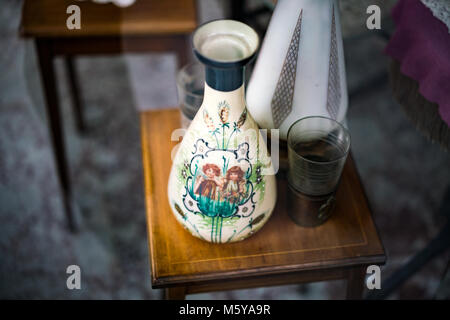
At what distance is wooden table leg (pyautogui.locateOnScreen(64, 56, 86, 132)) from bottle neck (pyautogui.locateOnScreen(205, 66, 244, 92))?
2.41 ft

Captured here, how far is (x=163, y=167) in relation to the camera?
729 millimetres

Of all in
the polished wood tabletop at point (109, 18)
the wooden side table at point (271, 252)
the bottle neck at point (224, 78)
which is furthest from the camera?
the polished wood tabletop at point (109, 18)

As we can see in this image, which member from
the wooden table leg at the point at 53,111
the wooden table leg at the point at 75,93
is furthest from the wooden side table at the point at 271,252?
the wooden table leg at the point at 75,93

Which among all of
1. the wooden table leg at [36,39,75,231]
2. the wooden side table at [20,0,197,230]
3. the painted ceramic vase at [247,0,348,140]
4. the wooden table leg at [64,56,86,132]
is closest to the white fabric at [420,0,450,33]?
the painted ceramic vase at [247,0,348,140]

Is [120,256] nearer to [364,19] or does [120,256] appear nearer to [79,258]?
[79,258]

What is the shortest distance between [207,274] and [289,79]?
0.83 ft

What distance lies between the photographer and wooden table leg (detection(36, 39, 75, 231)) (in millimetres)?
890

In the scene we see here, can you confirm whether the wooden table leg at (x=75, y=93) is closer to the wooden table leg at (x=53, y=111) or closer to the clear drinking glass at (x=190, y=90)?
the wooden table leg at (x=53, y=111)

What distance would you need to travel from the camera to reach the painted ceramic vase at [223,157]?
0.50 metres

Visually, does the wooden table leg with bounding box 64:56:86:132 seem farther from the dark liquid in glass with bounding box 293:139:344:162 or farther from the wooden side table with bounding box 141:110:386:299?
the dark liquid in glass with bounding box 293:139:344:162

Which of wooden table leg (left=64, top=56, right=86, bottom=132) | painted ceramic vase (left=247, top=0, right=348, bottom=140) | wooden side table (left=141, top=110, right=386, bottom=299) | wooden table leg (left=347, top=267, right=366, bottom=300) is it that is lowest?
wooden table leg (left=64, top=56, right=86, bottom=132)

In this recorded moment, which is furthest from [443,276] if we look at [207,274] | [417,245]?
[207,274]

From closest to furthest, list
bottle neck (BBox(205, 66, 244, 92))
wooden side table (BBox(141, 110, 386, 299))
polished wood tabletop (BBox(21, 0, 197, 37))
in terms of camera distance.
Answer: bottle neck (BBox(205, 66, 244, 92)) → wooden side table (BBox(141, 110, 386, 299)) → polished wood tabletop (BBox(21, 0, 197, 37))

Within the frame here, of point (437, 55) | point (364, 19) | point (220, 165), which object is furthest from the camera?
point (364, 19)
